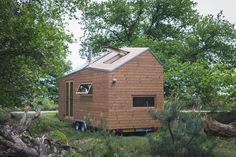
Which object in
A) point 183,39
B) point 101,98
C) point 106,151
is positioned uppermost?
point 183,39

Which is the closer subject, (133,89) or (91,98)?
(133,89)

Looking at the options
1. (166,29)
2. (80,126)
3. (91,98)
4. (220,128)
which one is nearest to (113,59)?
(91,98)

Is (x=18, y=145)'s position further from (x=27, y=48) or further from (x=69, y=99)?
(x=69, y=99)

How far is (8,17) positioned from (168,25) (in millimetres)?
27152

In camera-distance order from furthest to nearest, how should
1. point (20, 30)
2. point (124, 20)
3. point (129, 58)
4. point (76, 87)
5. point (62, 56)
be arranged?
point (124, 20) < point (76, 87) < point (129, 58) < point (62, 56) < point (20, 30)

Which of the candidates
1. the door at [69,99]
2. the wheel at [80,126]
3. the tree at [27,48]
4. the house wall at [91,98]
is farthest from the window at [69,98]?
the tree at [27,48]

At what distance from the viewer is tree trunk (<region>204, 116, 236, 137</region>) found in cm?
1550

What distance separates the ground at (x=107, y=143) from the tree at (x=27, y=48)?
6.39 feet

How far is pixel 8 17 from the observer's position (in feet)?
41.9

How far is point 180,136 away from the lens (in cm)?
1081

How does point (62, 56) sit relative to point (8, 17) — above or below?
below

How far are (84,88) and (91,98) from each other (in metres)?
1.13

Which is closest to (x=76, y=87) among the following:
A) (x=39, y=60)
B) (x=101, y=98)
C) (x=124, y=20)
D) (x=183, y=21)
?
(x=101, y=98)

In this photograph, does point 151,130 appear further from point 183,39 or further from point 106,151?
point 183,39
